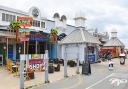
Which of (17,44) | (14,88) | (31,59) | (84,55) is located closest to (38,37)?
(17,44)

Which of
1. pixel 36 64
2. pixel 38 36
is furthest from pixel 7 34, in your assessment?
pixel 36 64

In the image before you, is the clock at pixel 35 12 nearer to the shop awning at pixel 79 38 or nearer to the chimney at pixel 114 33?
the shop awning at pixel 79 38

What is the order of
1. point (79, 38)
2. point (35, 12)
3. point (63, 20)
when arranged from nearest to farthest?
1. point (79, 38)
2. point (35, 12)
3. point (63, 20)

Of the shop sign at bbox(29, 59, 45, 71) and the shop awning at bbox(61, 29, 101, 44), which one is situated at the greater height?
the shop awning at bbox(61, 29, 101, 44)

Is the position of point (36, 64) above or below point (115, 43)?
below

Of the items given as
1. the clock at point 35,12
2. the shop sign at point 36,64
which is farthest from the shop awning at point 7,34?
the clock at point 35,12

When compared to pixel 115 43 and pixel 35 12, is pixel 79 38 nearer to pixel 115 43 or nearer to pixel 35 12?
pixel 35 12

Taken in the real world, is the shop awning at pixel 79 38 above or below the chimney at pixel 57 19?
below

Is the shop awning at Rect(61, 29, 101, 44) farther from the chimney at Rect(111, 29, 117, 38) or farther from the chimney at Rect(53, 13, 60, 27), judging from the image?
the chimney at Rect(111, 29, 117, 38)

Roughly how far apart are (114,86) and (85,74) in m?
6.16

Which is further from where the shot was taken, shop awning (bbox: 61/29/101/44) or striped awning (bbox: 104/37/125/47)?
striped awning (bbox: 104/37/125/47)

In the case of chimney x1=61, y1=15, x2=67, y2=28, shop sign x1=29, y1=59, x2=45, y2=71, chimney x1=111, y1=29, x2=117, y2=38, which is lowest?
shop sign x1=29, y1=59, x2=45, y2=71

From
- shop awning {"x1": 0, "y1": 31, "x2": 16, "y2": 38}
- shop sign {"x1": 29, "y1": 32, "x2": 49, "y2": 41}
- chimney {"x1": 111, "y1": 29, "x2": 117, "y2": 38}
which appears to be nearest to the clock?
shop sign {"x1": 29, "y1": 32, "x2": 49, "y2": 41}

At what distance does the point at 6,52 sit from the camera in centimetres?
3362
